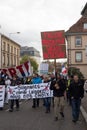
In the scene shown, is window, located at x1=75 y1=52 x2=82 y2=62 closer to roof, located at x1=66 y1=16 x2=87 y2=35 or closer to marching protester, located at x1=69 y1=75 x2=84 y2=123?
roof, located at x1=66 y1=16 x2=87 y2=35

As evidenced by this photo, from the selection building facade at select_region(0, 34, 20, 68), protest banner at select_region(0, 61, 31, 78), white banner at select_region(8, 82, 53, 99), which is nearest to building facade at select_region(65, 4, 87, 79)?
building facade at select_region(0, 34, 20, 68)

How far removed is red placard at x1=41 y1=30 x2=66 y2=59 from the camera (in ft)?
68.2

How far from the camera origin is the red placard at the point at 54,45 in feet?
68.2

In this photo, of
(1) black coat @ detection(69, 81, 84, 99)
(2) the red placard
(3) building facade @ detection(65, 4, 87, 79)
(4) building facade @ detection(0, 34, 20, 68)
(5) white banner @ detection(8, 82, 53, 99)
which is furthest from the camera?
(4) building facade @ detection(0, 34, 20, 68)

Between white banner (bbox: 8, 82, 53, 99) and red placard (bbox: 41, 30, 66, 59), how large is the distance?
1554 mm

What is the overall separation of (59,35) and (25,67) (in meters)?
3.16

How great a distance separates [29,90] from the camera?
2055 centimetres

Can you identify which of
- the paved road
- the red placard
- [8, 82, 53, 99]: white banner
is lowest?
the paved road

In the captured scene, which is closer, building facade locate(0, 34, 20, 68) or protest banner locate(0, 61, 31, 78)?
protest banner locate(0, 61, 31, 78)

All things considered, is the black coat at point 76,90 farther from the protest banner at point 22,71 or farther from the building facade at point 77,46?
the building facade at point 77,46

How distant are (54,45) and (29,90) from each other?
259 centimetres

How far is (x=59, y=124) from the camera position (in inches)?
560

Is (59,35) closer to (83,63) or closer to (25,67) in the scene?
(25,67)

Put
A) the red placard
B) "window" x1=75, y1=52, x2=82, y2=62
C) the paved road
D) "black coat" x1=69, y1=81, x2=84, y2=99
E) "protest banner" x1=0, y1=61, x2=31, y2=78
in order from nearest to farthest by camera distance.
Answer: the paved road < "black coat" x1=69, y1=81, x2=84, y2=99 < the red placard < "protest banner" x1=0, y1=61, x2=31, y2=78 < "window" x1=75, y1=52, x2=82, y2=62
